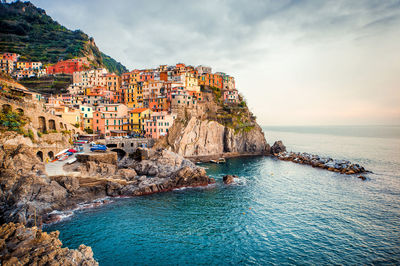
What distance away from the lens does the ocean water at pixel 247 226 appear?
20.0 meters

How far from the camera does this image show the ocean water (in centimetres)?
2002

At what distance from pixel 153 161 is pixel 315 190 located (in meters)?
33.1

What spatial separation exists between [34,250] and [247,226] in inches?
834

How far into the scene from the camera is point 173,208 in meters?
30.1

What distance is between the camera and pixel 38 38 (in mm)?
117312

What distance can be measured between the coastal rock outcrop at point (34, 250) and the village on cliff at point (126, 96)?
42898 millimetres

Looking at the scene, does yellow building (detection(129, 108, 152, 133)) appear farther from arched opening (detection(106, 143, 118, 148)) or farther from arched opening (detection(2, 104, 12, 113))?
arched opening (detection(2, 104, 12, 113))

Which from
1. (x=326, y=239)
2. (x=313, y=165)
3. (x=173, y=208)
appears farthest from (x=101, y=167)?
(x=313, y=165)

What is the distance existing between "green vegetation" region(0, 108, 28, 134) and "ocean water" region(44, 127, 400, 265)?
1991 cm

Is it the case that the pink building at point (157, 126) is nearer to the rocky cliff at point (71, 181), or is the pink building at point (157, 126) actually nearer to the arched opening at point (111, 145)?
the arched opening at point (111, 145)

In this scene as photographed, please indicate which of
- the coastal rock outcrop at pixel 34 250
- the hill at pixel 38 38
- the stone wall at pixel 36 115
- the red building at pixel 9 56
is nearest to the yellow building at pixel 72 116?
the stone wall at pixel 36 115

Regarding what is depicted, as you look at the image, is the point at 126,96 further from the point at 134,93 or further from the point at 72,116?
the point at 72,116

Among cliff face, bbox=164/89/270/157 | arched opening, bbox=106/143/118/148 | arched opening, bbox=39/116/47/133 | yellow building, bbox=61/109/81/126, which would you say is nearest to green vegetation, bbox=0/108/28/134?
arched opening, bbox=39/116/47/133

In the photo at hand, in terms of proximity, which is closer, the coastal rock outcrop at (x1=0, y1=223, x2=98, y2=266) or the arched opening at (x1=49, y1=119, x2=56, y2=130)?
the coastal rock outcrop at (x1=0, y1=223, x2=98, y2=266)
